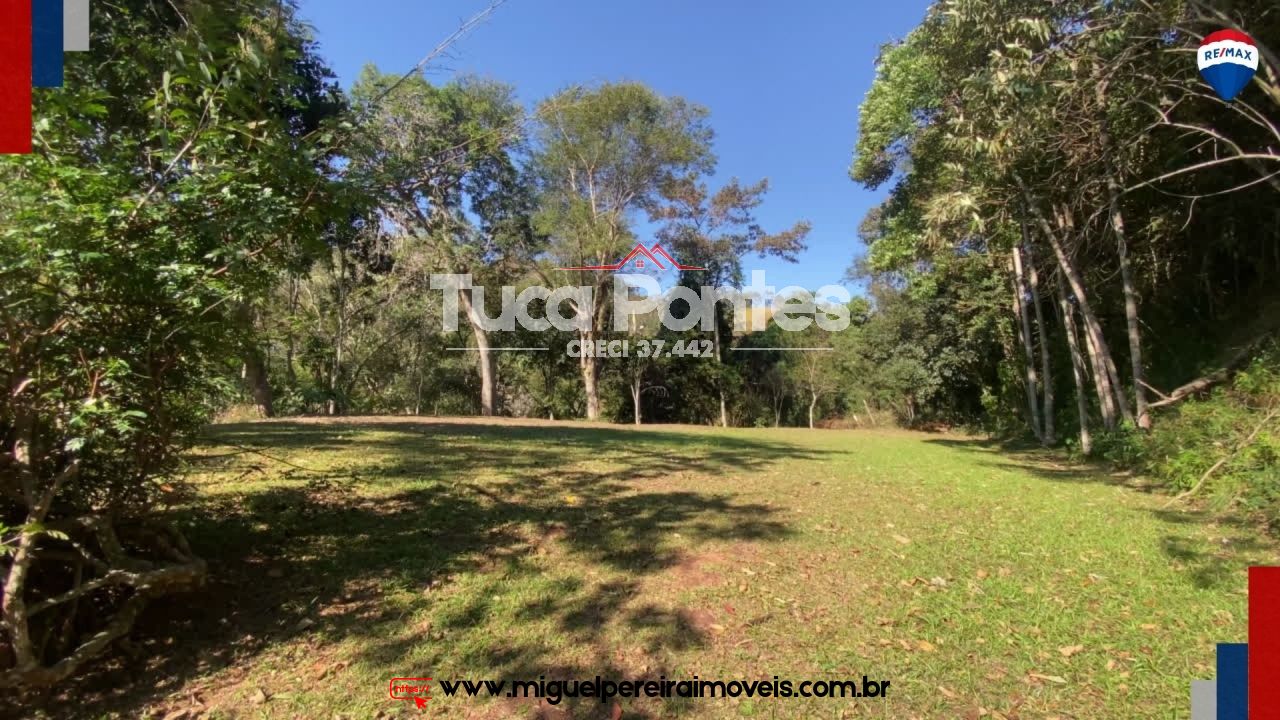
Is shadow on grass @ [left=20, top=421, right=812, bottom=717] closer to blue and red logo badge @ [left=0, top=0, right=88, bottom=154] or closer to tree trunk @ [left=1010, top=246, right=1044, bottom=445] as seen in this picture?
blue and red logo badge @ [left=0, top=0, right=88, bottom=154]

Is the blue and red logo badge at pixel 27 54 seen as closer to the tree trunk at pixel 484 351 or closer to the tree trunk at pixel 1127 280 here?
the tree trunk at pixel 1127 280

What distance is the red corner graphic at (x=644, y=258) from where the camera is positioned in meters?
19.8

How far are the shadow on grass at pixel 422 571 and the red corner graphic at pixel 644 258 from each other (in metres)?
14.5

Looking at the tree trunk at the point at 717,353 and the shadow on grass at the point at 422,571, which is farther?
the tree trunk at the point at 717,353

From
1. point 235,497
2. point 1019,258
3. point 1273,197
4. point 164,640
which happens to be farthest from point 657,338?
point 164,640

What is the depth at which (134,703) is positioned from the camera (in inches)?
A: 84.1

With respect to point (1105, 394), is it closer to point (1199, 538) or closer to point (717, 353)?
point (1199, 538)

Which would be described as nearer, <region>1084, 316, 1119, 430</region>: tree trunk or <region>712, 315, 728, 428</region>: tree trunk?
<region>1084, 316, 1119, 430</region>: tree trunk

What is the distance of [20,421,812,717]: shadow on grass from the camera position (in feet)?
7.91

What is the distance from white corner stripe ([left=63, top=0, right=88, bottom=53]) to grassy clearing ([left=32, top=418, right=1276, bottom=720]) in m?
2.51

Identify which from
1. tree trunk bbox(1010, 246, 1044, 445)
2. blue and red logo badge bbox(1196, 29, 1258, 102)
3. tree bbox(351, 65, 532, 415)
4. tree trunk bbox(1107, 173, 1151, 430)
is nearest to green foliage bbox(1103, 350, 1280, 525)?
tree trunk bbox(1107, 173, 1151, 430)

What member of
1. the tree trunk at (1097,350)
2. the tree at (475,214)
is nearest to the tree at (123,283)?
the tree at (475,214)

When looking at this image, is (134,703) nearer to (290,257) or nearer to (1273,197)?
(290,257)

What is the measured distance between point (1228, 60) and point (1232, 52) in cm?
9
